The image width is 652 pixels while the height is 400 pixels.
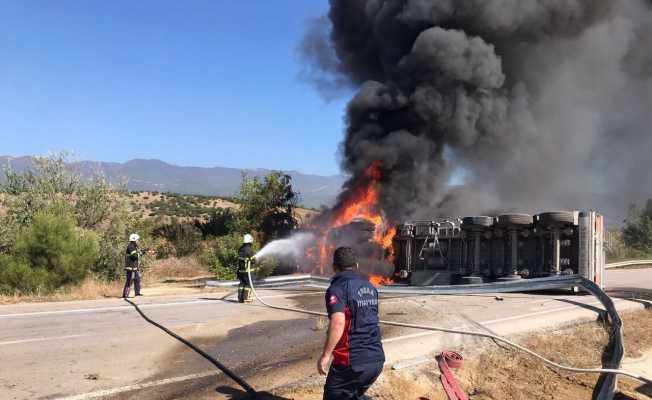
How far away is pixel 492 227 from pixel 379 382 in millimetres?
9587

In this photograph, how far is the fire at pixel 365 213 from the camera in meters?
16.5

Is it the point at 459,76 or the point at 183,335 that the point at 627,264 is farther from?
the point at 183,335

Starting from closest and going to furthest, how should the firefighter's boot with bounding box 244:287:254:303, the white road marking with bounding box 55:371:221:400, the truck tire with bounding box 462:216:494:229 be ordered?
the white road marking with bounding box 55:371:221:400 → the firefighter's boot with bounding box 244:287:254:303 → the truck tire with bounding box 462:216:494:229

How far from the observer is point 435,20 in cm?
2120

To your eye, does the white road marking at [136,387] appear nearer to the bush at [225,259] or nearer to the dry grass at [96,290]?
the dry grass at [96,290]

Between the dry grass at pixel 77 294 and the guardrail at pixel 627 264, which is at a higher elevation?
the guardrail at pixel 627 264

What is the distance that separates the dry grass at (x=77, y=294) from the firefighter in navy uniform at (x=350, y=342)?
9.49 meters

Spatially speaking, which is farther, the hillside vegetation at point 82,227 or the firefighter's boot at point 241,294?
the hillside vegetation at point 82,227

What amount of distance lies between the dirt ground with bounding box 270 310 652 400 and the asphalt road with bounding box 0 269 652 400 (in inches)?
16.7

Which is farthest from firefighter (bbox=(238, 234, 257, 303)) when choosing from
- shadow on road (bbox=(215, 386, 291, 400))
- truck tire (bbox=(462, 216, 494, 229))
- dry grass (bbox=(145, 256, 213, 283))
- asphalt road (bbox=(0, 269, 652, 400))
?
dry grass (bbox=(145, 256, 213, 283))

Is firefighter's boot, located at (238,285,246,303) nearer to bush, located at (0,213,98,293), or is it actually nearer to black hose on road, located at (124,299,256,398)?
black hose on road, located at (124,299,256,398)

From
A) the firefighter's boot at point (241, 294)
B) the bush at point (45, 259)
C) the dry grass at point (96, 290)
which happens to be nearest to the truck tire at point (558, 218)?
the firefighter's boot at point (241, 294)

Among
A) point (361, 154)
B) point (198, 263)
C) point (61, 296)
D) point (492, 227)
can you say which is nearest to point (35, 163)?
Answer: point (198, 263)

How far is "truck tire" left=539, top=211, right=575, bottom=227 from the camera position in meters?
12.6
